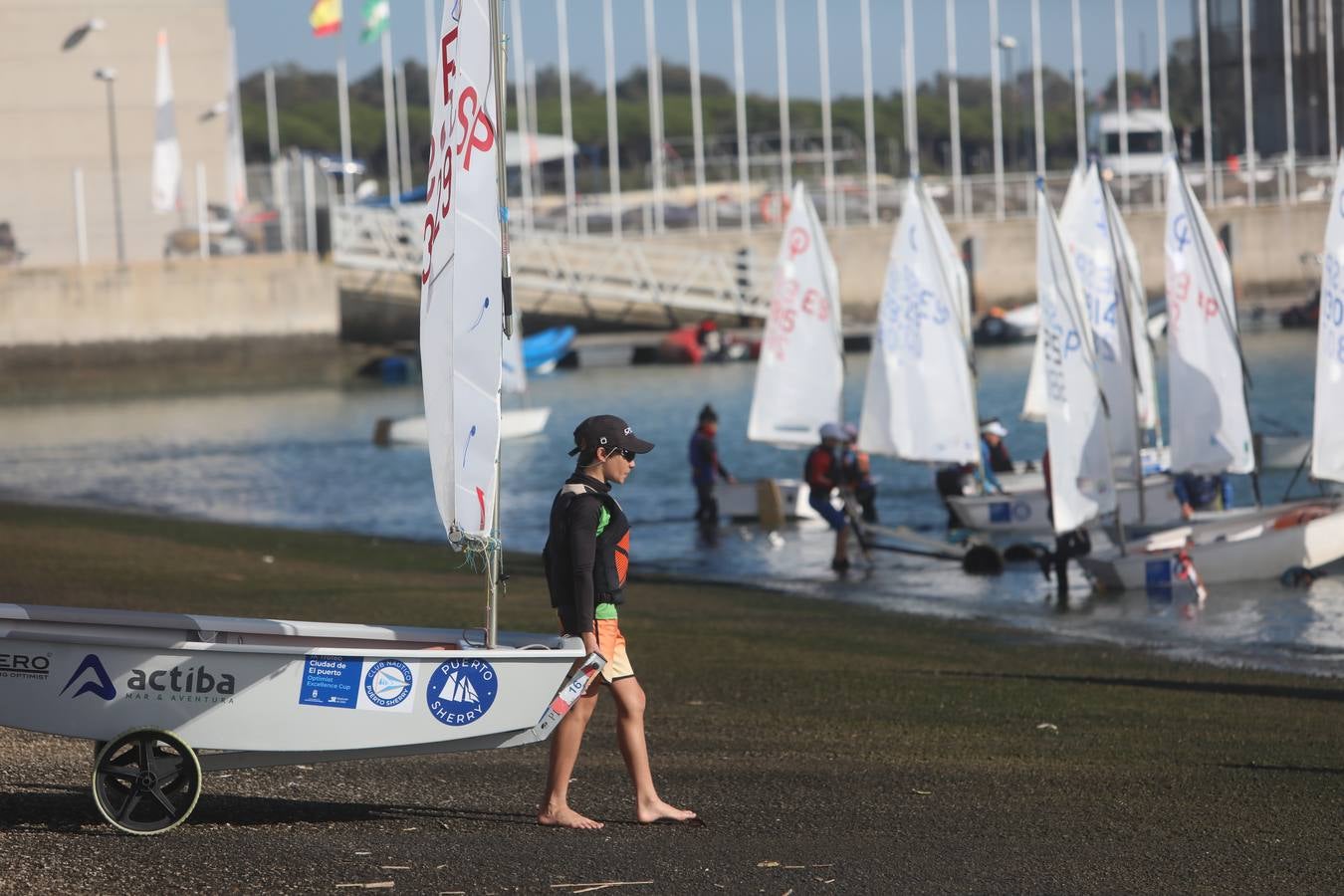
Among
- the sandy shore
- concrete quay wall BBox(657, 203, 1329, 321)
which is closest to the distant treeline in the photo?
concrete quay wall BBox(657, 203, 1329, 321)

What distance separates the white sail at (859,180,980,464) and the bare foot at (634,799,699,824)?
1565 centimetres

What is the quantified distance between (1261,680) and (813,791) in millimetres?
5275

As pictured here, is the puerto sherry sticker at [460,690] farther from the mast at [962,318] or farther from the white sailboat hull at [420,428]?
the white sailboat hull at [420,428]

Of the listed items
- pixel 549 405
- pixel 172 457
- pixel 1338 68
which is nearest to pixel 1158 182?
pixel 1338 68

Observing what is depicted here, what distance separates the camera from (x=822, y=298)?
24516 mm

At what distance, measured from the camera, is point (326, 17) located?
56.0 m

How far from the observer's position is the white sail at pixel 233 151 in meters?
50.6

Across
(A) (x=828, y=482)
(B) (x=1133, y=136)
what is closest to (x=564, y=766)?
(A) (x=828, y=482)

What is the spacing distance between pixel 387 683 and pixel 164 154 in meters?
43.6

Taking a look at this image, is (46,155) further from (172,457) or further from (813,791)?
(813,791)

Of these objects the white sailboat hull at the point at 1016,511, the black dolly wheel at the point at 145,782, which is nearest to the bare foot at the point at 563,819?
the black dolly wheel at the point at 145,782

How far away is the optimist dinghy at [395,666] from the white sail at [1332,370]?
1210 cm

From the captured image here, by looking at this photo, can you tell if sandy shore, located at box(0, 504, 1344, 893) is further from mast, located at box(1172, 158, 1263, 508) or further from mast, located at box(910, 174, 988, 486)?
mast, located at box(910, 174, 988, 486)

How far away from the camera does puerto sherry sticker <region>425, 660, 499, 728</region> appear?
23.4 ft
